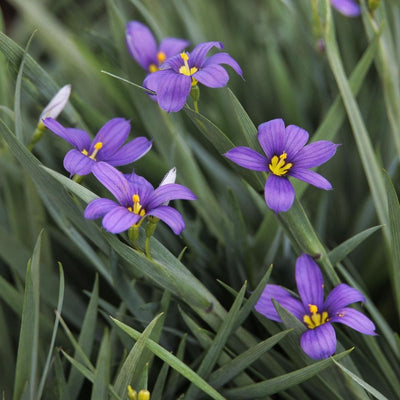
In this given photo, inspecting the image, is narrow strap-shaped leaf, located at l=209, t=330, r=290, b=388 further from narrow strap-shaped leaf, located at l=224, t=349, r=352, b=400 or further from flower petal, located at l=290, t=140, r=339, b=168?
flower petal, located at l=290, t=140, r=339, b=168

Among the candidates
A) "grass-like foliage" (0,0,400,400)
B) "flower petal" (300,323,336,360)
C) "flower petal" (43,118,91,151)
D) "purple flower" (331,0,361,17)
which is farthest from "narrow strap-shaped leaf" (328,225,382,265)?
"purple flower" (331,0,361,17)

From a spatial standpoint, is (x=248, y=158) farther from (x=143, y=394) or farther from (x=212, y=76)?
(x=143, y=394)

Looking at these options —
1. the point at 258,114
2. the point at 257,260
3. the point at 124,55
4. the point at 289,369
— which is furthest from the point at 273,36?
the point at 289,369

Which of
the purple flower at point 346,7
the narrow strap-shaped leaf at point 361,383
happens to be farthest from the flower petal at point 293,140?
the purple flower at point 346,7

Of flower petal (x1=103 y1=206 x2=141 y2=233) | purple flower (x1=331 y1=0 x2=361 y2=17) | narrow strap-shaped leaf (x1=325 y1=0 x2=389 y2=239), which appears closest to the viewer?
flower petal (x1=103 y1=206 x2=141 y2=233)

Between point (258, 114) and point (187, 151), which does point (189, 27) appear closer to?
point (258, 114)
